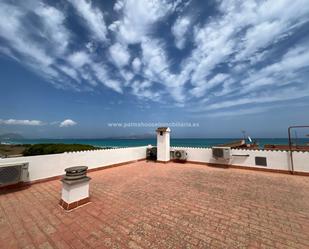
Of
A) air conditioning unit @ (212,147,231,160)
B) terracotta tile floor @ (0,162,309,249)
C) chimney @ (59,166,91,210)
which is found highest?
air conditioning unit @ (212,147,231,160)

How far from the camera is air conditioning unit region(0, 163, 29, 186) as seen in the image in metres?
3.97

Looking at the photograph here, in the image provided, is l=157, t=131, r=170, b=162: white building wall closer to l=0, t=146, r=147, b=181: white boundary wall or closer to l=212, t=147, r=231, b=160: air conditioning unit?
l=0, t=146, r=147, b=181: white boundary wall

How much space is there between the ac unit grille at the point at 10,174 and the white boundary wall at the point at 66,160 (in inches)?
7.2

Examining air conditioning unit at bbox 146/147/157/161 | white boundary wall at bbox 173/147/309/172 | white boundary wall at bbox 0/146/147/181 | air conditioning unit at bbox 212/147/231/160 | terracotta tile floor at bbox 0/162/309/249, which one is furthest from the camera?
air conditioning unit at bbox 146/147/157/161

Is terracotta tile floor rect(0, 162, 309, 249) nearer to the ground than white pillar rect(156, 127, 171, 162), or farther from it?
nearer to the ground

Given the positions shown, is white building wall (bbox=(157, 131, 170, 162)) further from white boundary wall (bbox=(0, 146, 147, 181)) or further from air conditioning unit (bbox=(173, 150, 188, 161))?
white boundary wall (bbox=(0, 146, 147, 181))

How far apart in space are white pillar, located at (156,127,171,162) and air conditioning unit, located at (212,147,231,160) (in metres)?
2.46

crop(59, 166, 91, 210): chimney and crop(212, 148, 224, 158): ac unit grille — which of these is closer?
crop(59, 166, 91, 210): chimney

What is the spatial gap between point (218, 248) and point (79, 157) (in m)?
5.53

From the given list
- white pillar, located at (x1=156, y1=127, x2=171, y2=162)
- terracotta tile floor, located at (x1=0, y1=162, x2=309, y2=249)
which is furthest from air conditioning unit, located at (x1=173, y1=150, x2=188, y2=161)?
terracotta tile floor, located at (x1=0, y1=162, x2=309, y2=249)

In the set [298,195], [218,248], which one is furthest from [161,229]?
[298,195]

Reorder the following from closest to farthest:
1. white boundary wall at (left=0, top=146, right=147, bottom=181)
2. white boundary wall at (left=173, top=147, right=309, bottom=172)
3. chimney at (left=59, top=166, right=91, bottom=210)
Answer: chimney at (left=59, top=166, right=91, bottom=210), white boundary wall at (left=0, top=146, right=147, bottom=181), white boundary wall at (left=173, top=147, right=309, bottom=172)

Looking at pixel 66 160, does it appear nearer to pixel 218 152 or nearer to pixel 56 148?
pixel 218 152

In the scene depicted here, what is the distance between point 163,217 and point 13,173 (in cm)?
437
